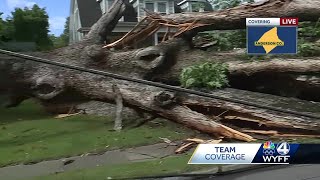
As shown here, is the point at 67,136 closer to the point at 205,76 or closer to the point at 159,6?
the point at 205,76

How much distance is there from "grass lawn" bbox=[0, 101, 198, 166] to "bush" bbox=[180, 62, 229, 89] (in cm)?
105

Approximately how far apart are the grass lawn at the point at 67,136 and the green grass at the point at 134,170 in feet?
4.58

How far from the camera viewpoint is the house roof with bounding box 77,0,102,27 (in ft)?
98.9

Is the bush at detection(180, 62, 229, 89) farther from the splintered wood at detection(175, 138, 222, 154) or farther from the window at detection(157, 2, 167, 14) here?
the window at detection(157, 2, 167, 14)

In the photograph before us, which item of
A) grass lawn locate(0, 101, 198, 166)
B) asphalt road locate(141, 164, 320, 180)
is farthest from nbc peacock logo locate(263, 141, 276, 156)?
grass lawn locate(0, 101, 198, 166)

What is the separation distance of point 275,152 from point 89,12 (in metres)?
27.9

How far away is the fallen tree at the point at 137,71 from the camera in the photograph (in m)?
9.83

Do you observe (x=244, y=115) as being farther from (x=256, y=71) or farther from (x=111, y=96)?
(x=111, y=96)

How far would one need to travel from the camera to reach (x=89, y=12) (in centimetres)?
3144

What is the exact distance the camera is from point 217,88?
1059 cm

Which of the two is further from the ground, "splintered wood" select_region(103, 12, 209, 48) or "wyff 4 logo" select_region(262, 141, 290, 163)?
"splintered wood" select_region(103, 12, 209, 48)
